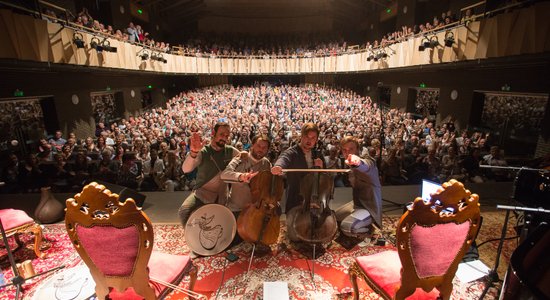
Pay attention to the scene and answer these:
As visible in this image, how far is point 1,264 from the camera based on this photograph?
296cm

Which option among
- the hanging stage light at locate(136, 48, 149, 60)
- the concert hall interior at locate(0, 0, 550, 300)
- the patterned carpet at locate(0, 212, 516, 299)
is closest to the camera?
the concert hall interior at locate(0, 0, 550, 300)

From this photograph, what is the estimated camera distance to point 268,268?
282 centimetres

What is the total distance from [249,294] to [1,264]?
9.14ft

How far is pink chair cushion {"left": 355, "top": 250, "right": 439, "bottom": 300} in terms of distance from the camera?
1.74 meters

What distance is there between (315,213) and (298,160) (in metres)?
0.62

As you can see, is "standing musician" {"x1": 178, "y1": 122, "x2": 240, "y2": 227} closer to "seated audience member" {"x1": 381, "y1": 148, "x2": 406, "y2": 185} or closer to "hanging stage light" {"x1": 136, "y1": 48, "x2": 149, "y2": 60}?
"seated audience member" {"x1": 381, "y1": 148, "x2": 406, "y2": 185}

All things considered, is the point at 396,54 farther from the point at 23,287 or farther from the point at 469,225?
the point at 23,287

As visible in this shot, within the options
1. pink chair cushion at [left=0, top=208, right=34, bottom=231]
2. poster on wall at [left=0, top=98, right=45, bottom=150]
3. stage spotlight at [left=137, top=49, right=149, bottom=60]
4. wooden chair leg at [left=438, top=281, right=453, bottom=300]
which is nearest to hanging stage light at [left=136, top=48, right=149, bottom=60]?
stage spotlight at [left=137, top=49, right=149, bottom=60]

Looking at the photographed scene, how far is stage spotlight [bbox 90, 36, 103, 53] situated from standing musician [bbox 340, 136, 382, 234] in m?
7.56

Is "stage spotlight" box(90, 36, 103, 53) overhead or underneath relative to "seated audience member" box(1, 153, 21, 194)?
overhead

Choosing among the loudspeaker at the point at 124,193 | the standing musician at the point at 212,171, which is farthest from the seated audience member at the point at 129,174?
the standing musician at the point at 212,171

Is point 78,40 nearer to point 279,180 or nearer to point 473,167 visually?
point 279,180

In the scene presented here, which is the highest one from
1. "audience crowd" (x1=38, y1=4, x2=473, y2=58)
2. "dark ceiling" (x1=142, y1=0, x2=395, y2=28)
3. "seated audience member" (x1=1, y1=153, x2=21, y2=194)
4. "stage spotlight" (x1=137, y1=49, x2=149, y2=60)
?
"dark ceiling" (x1=142, y1=0, x2=395, y2=28)

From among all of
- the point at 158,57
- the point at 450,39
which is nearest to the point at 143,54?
the point at 158,57
